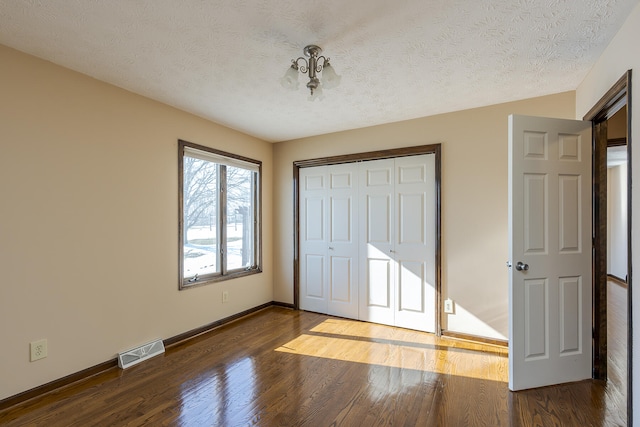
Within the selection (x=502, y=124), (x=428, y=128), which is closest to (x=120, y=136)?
(x=428, y=128)

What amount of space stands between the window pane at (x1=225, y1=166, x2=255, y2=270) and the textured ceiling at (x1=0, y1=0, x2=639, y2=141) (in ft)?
3.96

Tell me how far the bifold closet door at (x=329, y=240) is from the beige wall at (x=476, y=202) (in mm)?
1031

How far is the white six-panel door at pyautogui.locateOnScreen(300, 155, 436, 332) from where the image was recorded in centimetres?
348

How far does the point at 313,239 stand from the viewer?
425 centimetres

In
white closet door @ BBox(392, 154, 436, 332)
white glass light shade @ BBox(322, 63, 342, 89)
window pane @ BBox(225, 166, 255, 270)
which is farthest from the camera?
window pane @ BBox(225, 166, 255, 270)

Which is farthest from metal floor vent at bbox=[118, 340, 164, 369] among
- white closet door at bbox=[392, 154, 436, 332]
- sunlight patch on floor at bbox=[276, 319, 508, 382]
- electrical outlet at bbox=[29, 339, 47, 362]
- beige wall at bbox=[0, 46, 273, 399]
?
white closet door at bbox=[392, 154, 436, 332]

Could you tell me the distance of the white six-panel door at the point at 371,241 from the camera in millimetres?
3480

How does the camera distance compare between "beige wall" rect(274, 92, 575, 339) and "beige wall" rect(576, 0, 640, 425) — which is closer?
"beige wall" rect(576, 0, 640, 425)

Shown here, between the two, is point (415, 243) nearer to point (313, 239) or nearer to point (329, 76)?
point (313, 239)

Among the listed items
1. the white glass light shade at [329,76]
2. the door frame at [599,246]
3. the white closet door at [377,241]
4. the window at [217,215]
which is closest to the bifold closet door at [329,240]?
the white closet door at [377,241]

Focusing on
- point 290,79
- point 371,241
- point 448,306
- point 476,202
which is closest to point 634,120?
point 476,202

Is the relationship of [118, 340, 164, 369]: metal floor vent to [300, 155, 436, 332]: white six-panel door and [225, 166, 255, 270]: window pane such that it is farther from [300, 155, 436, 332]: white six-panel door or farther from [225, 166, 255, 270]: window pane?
[300, 155, 436, 332]: white six-panel door

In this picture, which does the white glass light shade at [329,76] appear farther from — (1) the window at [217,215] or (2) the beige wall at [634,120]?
(1) the window at [217,215]

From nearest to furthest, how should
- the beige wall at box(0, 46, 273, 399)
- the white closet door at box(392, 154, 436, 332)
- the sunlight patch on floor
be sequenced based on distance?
the beige wall at box(0, 46, 273, 399), the sunlight patch on floor, the white closet door at box(392, 154, 436, 332)
